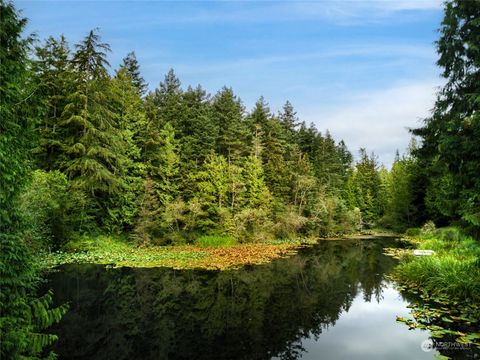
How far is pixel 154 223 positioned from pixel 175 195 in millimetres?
4646

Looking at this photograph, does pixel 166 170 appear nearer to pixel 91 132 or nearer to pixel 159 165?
pixel 159 165

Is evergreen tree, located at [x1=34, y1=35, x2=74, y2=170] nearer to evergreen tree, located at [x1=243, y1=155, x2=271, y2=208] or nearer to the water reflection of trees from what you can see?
the water reflection of trees

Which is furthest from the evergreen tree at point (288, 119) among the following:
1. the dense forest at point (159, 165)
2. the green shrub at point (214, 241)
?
the green shrub at point (214, 241)

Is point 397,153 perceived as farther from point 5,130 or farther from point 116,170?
point 5,130

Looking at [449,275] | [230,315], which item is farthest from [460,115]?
[230,315]

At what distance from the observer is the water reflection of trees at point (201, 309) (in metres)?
8.00

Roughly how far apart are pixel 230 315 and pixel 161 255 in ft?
40.6

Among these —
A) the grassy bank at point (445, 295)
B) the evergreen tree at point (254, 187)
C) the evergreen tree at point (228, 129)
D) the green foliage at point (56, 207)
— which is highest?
the evergreen tree at point (228, 129)

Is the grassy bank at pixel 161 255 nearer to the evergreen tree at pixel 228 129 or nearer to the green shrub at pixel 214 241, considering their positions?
the green shrub at pixel 214 241

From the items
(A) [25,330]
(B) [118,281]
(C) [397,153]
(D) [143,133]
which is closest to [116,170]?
(D) [143,133]

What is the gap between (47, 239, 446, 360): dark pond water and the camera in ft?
26.1

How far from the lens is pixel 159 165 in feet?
99.0

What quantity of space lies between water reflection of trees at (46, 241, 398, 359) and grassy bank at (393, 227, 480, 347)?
158cm

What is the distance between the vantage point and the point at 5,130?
5.62m
